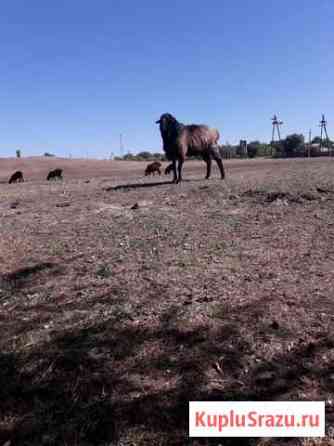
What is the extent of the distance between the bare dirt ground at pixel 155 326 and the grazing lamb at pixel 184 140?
7100 mm

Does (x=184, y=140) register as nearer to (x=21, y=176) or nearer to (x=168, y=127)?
(x=168, y=127)

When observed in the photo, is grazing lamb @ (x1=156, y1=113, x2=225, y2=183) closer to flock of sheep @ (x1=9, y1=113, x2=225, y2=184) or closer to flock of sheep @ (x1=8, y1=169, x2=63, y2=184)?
Answer: flock of sheep @ (x1=9, y1=113, x2=225, y2=184)

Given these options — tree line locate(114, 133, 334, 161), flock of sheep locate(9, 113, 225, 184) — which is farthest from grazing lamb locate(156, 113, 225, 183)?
tree line locate(114, 133, 334, 161)

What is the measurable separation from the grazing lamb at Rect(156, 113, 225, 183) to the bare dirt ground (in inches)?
280

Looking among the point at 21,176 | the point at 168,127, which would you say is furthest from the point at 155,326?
the point at 21,176

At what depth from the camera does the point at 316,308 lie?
3.81 m

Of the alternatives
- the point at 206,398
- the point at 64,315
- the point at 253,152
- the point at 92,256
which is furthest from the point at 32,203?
the point at 253,152

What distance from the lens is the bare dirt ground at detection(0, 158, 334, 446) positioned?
8.61 ft

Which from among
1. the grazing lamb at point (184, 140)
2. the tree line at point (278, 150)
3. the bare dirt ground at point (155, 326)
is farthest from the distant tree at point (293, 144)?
the bare dirt ground at point (155, 326)

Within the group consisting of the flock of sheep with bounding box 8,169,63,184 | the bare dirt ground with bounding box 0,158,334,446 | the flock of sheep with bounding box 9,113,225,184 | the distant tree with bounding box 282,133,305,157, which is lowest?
the bare dirt ground with bounding box 0,158,334,446

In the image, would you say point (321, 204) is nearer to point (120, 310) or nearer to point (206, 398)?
point (120, 310)

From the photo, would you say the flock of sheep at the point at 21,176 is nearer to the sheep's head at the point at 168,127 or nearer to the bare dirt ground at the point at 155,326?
the sheep's head at the point at 168,127

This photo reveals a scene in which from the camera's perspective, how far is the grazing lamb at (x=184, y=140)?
13688mm

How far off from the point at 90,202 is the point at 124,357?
744cm
